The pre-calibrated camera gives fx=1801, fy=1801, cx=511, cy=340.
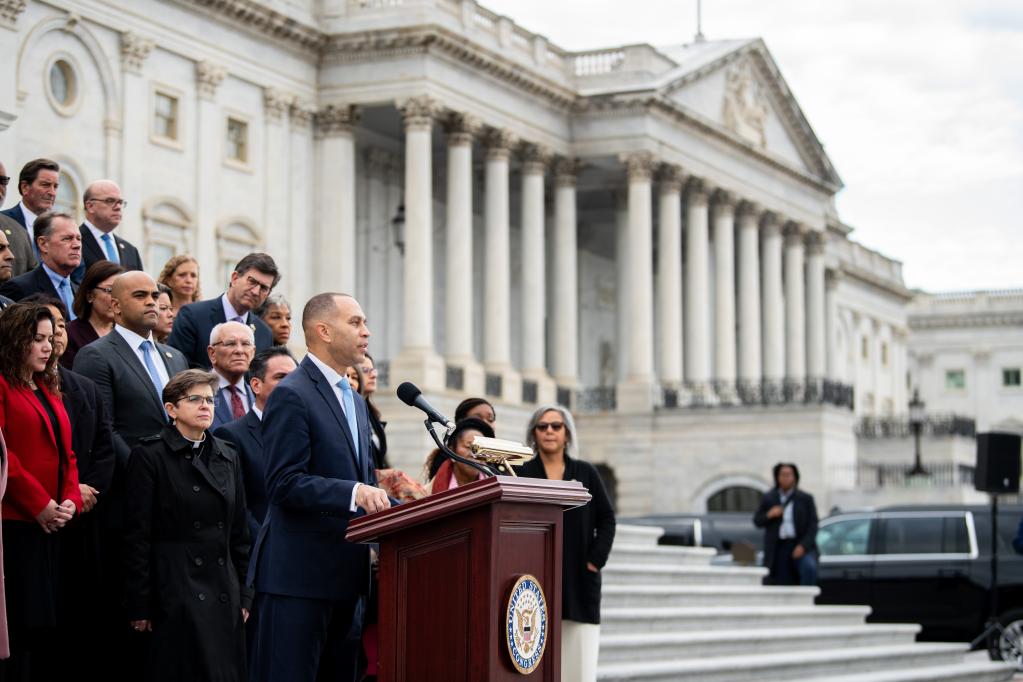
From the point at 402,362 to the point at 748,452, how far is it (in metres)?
12.7

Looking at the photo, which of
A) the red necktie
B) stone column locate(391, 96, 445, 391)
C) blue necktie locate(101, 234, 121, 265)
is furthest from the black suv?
stone column locate(391, 96, 445, 391)

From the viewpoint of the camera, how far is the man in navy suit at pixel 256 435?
11578 millimetres

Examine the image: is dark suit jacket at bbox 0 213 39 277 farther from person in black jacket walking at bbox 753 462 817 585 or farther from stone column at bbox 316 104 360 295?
stone column at bbox 316 104 360 295

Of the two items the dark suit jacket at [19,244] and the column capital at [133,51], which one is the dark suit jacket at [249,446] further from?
the column capital at [133,51]

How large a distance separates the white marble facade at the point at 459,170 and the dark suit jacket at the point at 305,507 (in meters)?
27.4

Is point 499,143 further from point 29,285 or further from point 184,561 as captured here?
point 184,561

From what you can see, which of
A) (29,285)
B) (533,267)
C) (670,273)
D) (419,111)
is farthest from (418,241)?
(29,285)

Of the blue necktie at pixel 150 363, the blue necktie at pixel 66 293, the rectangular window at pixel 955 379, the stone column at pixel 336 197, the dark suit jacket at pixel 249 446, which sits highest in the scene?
the stone column at pixel 336 197

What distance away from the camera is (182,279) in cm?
1487

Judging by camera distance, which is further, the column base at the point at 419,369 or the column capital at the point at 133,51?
the column base at the point at 419,369

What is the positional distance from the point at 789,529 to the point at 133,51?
78.3 ft

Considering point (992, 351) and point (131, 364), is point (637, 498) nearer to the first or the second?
point (131, 364)

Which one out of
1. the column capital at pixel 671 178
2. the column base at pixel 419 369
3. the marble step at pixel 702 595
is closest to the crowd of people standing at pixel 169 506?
the marble step at pixel 702 595

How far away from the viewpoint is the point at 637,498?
181ft
